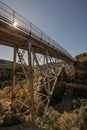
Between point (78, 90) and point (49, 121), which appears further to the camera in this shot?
point (78, 90)

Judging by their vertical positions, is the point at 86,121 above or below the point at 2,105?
below

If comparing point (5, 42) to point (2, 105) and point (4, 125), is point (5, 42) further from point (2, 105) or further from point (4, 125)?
point (4, 125)

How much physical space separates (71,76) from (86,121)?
831 inches

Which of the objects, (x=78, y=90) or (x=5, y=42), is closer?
(x=5, y=42)

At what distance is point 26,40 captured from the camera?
1558cm

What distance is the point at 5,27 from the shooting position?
12.5 m

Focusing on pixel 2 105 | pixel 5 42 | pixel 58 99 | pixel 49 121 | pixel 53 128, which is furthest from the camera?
pixel 58 99

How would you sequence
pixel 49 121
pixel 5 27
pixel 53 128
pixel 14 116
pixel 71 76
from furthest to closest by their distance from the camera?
pixel 71 76 < pixel 49 121 < pixel 53 128 < pixel 14 116 < pixel 5 27

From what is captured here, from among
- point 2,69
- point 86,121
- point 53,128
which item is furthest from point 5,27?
point 2,69

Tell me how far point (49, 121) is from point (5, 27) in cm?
1780

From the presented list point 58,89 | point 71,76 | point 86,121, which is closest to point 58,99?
point 58,89

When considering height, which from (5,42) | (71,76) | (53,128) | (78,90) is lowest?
(53,128)

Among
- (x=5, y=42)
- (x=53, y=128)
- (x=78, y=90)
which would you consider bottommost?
(x=53, y=128)

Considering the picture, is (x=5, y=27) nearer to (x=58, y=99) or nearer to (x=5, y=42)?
(x=5, y=42)
